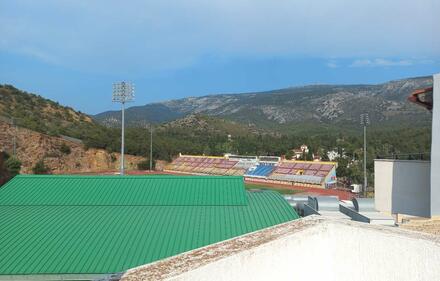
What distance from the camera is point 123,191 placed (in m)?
14.9

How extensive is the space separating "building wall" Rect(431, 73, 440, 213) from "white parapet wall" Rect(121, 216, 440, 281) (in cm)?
1272

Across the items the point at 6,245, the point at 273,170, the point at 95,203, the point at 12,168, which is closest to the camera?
the point at 6,245

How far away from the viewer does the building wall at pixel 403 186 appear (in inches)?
789

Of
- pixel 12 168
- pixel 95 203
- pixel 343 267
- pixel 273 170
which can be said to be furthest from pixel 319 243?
pixel 273 170

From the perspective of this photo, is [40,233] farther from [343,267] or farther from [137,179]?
[343,267]

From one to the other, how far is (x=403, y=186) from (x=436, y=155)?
3.33m

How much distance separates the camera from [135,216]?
12.9 meters

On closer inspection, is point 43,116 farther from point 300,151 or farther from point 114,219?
point 114,219

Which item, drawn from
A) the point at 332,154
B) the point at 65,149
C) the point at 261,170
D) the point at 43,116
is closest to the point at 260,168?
the point at 261,170

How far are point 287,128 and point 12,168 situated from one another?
146 m

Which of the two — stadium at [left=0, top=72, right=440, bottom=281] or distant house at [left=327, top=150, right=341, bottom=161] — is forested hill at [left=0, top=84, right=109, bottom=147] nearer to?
distant house at [left=327, top=150, right=341, bottom=161]

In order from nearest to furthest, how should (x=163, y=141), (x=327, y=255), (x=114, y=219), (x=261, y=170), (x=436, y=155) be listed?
(x=327, y=255) < (x=114, y=219) < (x=436, y=155) < (x=261, y=170) < (x=163, y=141)

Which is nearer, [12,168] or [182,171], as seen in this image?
[12,168]

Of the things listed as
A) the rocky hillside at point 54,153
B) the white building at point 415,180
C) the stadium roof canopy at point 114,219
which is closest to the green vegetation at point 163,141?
the rocky hillside at point 54,153
